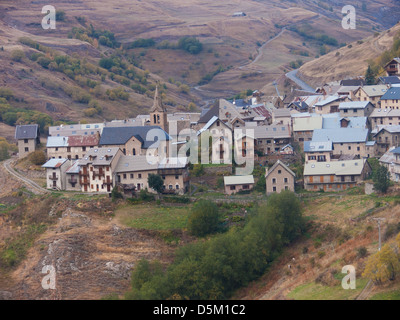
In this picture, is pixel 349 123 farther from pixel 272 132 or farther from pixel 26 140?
pixel 26 140

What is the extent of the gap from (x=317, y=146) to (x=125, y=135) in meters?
18.6

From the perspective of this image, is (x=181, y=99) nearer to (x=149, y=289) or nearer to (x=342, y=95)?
(x=342, y=95)

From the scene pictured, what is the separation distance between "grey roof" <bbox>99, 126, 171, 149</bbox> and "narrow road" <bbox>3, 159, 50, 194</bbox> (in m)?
7.53

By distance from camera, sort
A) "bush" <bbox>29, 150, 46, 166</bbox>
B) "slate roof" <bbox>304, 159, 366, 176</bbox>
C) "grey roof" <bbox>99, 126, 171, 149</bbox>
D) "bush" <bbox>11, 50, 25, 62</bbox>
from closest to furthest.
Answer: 1. "slate roof" <bbox>304, 159, 366, 176</bbox>
2. "grey roof" <bbox>99, 126, 171, 149</bbox>
3. "bush" <bbox>29, 150, 46, 166</bbox>
4. "bush" <bbox>11, 50, 25, 62</bbox>

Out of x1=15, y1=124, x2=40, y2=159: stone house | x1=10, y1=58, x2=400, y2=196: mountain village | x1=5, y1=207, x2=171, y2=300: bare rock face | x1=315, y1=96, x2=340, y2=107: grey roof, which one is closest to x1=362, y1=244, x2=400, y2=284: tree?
x1=5, y1=207, x2=171, y2=300: bare rock face

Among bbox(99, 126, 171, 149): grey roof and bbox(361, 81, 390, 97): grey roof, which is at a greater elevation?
bbox(361, 81, 390, 97): grey roof

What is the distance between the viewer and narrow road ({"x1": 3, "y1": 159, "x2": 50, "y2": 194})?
2830 inches

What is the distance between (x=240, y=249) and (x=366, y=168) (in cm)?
1848

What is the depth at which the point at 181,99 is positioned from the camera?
154250mm

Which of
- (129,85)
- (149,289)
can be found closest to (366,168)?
(149,289)

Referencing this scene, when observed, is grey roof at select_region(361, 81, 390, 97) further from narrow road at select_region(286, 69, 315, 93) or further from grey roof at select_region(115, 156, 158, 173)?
narrow road at select_region(286, 69, 315, 93)

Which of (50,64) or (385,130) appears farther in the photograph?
(50,64)

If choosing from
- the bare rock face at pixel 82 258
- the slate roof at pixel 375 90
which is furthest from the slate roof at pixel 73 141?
the slate roof at pixel 375 90

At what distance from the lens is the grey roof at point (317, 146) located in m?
70.9
